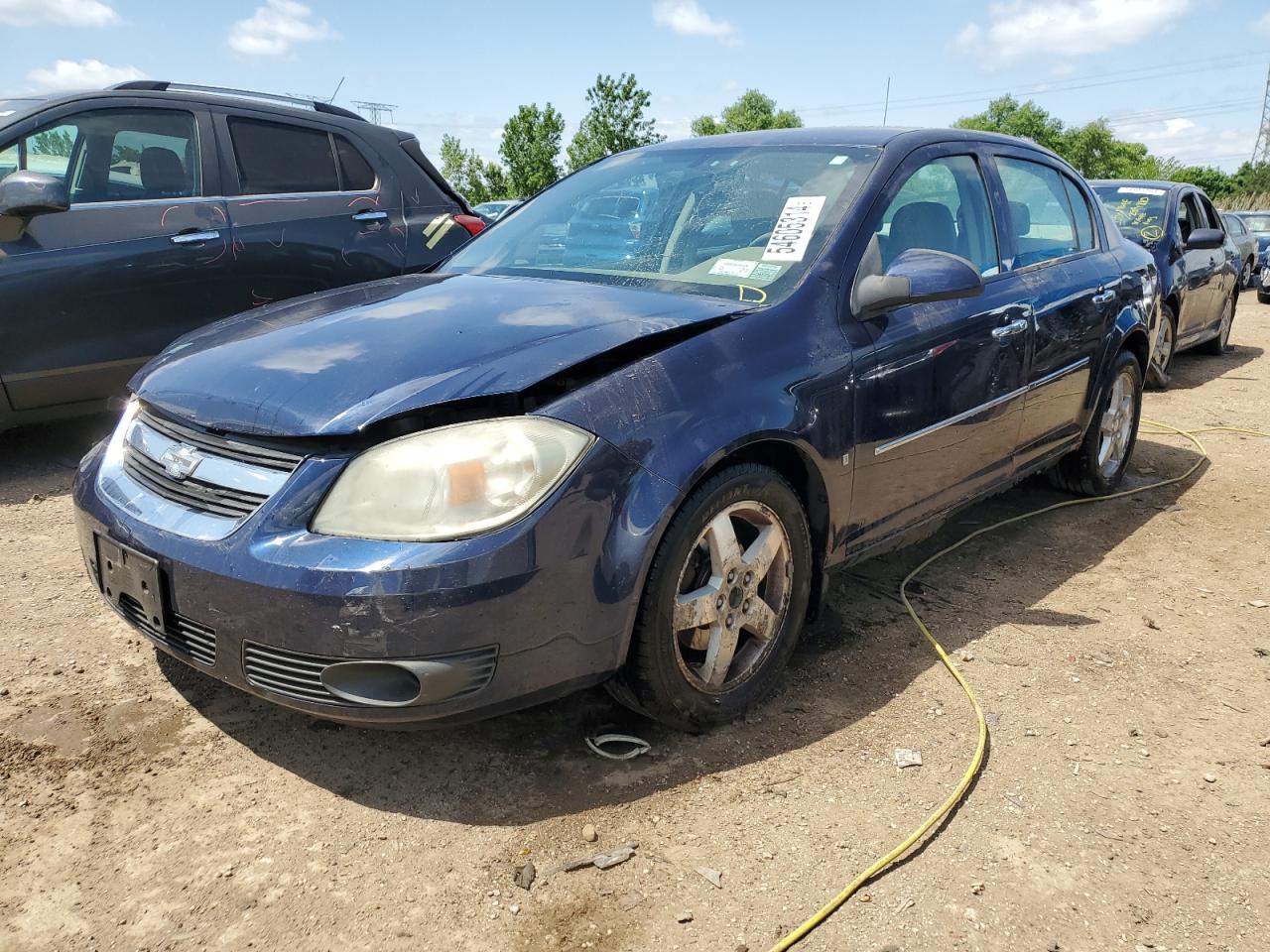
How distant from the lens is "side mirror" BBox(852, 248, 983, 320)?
2945mm

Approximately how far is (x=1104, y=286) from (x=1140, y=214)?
4.54m

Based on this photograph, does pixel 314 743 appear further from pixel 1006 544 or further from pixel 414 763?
pixel 1006 544

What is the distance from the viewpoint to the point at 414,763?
102 inches

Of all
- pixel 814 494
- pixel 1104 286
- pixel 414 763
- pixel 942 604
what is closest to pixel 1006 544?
pixel 942 604

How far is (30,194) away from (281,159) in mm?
1371

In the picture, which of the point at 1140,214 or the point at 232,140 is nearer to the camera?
the point at 232,140

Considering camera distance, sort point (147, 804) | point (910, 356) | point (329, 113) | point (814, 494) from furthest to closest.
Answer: point (329, 113)
point (910, 356)
point (814, 494)
point (147, 804)

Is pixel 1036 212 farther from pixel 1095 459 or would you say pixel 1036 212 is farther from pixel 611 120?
pixel 611 120

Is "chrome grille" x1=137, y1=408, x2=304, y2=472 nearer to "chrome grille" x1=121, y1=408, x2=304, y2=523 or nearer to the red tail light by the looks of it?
"chrome grille" x1=121, y1=408, x2=304, y2=523

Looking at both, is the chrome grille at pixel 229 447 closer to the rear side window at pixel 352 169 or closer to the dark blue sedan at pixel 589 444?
the dark blue sedan at pixel 589 444

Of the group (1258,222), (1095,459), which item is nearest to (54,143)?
(1095,459)

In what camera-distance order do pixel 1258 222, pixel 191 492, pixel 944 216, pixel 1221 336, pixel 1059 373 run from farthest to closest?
1. pixel 1258 222
2. pixel 1221 336
3. pixel 1059 373
4. pixel 944 216
5. pixel 191 492

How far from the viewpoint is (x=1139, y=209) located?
8.34 metres

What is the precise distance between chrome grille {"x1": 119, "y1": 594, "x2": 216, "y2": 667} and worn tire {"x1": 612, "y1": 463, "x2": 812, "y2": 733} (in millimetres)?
965
